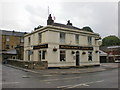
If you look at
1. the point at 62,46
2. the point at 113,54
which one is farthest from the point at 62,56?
the point at 113,54

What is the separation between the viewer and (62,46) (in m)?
26.8

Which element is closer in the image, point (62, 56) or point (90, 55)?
point (62, 56)

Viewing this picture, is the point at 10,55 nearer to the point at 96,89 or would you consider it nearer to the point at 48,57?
the point at 48,57

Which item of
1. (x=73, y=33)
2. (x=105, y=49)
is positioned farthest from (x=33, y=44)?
(x=105, y=49)

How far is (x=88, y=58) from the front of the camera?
3105cm

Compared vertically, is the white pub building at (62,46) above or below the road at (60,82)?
above

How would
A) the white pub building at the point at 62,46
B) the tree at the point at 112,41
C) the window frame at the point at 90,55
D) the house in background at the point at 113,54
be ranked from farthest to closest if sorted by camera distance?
the tree at the point at 112,41 → the house in background at the point at 113,54 → the window frame at the point at 90,55 → the white pub building at the point at 62,46

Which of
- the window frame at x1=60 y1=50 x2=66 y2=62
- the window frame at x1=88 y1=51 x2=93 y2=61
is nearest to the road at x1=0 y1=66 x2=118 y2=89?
the window frame at x1=60 y1=50 x2=66 y2=62

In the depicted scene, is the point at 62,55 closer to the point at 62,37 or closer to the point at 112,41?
the point at 62,37

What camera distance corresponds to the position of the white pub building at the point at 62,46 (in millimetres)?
25469

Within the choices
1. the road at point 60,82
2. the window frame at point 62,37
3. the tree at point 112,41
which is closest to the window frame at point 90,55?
the window frame at point 62,37

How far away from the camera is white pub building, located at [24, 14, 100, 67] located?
83.6ft

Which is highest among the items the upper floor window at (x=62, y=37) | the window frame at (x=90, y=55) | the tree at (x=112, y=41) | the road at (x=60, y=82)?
the tree at (x=112, y=41)

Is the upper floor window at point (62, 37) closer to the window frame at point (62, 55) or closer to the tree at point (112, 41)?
the window frame at point (62, 55)
